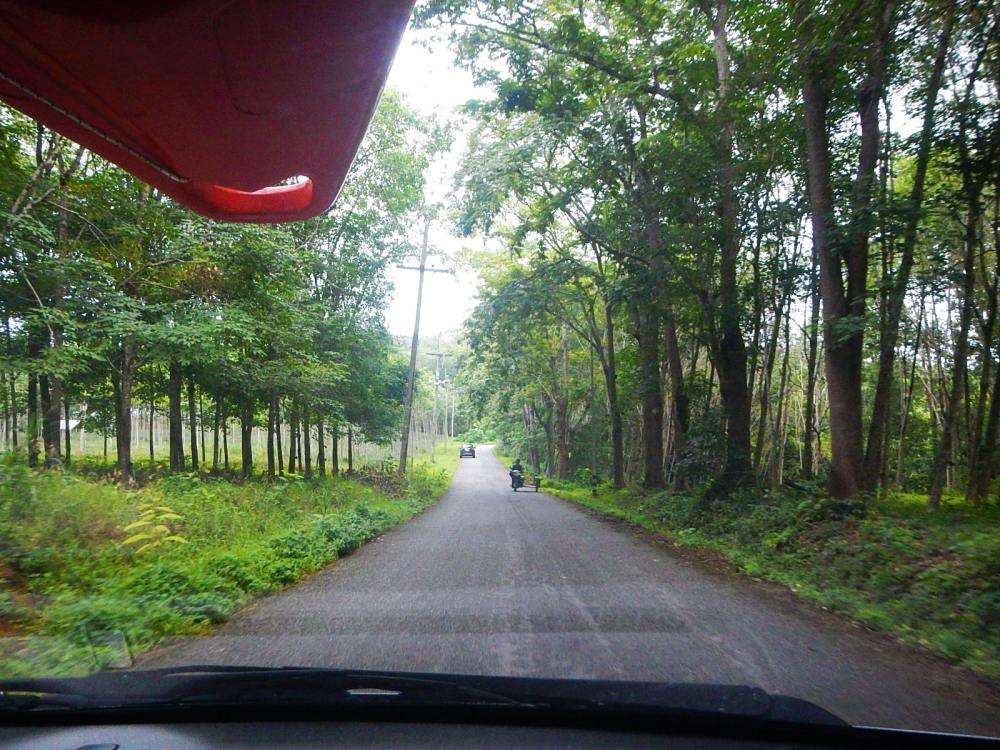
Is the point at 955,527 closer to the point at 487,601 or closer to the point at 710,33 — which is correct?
the point at 487,601

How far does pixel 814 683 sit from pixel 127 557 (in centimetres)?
676

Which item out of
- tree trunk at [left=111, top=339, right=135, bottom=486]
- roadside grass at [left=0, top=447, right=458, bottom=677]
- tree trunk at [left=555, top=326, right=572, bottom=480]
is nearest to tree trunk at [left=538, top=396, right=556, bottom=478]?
tree trunk at [left=555, top=326, right=572, bottom=480]

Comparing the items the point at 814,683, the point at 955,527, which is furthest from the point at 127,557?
the point at 955,527

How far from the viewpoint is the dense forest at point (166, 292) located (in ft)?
35.4

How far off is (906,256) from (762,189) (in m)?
3.44

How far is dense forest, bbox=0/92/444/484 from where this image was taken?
35.4 ft

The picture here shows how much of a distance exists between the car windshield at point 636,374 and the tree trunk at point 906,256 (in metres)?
0.08

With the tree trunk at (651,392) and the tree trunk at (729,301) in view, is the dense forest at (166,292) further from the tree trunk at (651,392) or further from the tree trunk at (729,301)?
the tree trunk at (729,301)

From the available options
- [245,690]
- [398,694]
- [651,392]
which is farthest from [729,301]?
[245,690]

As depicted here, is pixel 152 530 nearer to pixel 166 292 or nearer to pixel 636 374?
pixel 166 292

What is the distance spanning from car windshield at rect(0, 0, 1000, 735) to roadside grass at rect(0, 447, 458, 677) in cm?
4

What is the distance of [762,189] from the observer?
546 inches

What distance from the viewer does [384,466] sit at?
3200 cm

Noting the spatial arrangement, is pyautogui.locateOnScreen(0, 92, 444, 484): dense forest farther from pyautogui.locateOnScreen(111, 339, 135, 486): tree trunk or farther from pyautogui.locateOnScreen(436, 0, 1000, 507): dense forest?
pyautogui.locateOnScreen(436, 0, 1000, 507): dense forest
